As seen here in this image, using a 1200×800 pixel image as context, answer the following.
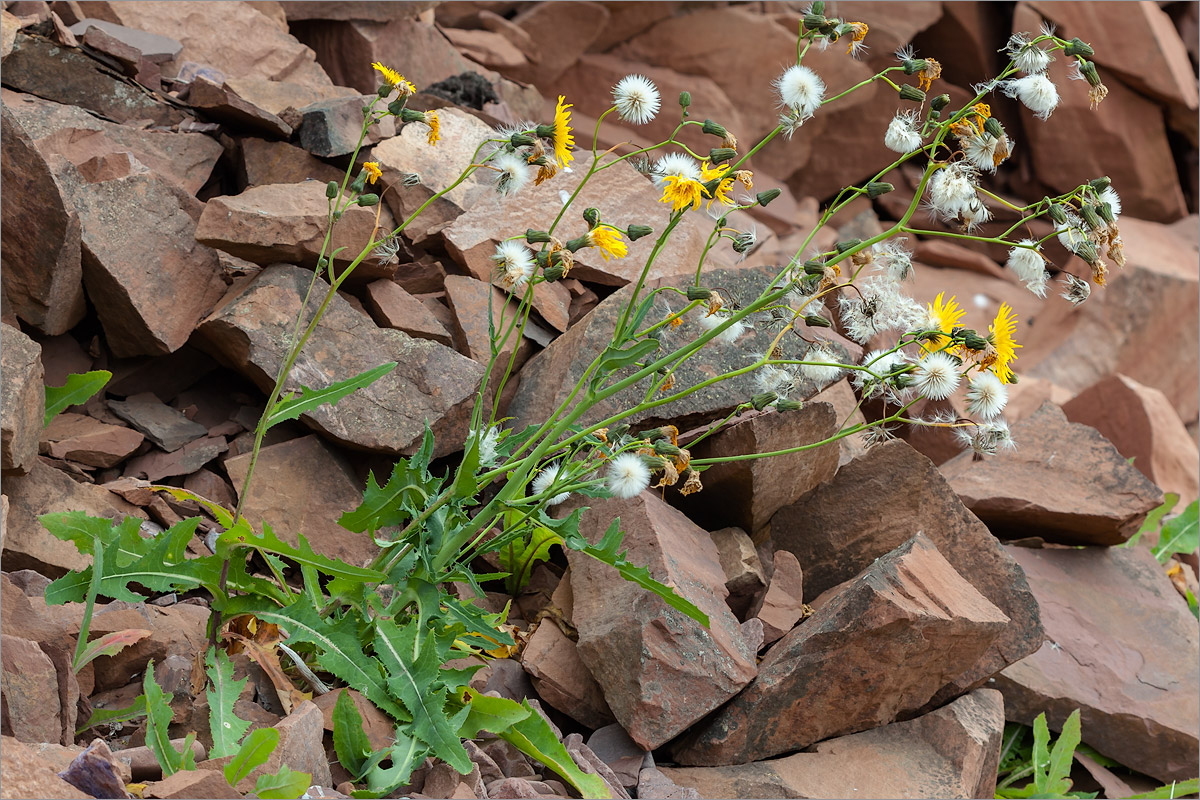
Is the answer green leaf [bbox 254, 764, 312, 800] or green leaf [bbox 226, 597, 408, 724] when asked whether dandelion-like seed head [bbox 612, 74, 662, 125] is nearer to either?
green leaf [bbox 226, 597, 408, 724]

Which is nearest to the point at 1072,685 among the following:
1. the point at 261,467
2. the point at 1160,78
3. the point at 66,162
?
the point at 261,467

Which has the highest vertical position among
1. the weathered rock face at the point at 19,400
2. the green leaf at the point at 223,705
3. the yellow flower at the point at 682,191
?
the yellow flower at the point at 682,191

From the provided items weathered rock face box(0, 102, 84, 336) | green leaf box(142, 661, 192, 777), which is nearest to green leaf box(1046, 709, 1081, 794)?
green leaf box(142, 661, 192, 777)

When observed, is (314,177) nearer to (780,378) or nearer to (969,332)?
(780,378)

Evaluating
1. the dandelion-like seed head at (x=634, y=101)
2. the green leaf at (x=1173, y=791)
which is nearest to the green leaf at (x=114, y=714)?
the dandelion-like seed head at (x=634, y=101)

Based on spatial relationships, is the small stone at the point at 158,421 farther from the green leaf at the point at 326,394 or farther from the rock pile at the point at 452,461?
the green leaf at the point at 326,394

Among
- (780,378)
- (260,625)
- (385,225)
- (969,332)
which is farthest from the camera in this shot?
(385,225)
